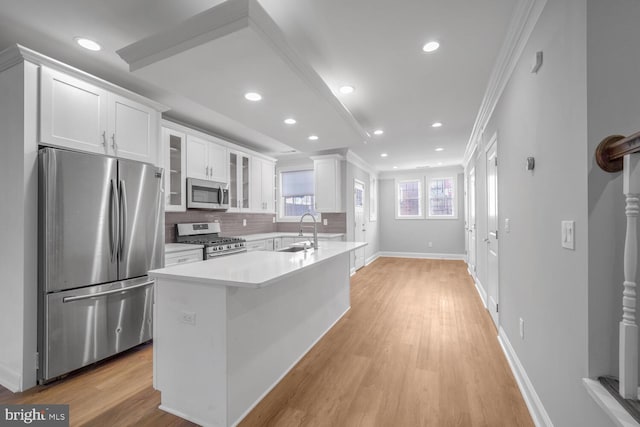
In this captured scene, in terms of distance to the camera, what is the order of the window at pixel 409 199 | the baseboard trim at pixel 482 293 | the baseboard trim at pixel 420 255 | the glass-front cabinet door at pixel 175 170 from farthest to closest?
the window at pixel 409 199, the baseboard trim at pixel 420 255, the baseboard trim at pixel 482 293, the glass-front cabinet door at pixel 175 170

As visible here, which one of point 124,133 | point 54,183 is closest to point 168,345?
point 54,183

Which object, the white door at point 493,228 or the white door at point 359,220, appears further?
the white door at point 359,220

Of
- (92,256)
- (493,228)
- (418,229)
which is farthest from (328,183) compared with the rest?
(92,256)

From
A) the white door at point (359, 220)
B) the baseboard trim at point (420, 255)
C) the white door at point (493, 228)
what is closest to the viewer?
the white door at point (493, 228)

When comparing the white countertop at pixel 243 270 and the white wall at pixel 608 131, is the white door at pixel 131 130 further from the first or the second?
the white wall at pixel 608 131

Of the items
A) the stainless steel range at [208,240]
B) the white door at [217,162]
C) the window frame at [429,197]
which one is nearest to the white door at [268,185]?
the white door at [217,162]

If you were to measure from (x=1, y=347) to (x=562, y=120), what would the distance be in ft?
13.0

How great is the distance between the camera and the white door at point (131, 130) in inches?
100

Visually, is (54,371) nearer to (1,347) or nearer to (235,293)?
(1,347)

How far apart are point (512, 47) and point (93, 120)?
3.40 metres

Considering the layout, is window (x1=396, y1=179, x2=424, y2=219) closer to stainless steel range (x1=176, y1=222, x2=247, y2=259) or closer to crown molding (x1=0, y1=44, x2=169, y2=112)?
stainless steel range (x1=176, y1=222, x2=247, y2=259)

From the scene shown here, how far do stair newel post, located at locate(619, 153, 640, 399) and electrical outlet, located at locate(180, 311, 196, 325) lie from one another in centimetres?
193
